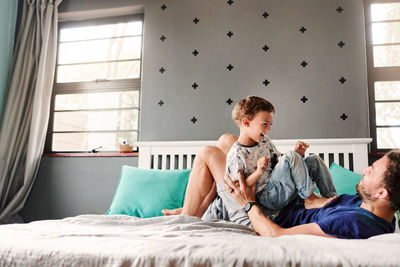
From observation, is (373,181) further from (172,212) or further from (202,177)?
(172,212)

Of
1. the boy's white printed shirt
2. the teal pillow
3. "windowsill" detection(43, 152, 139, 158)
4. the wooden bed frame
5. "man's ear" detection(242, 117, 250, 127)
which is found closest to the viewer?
the boy's white printed shirt

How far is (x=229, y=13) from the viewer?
2.75 meters

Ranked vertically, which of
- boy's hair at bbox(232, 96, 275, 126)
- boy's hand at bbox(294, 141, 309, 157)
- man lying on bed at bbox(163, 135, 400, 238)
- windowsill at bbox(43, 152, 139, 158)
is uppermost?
boy's hair at bbox(232, 96, 275, 126)

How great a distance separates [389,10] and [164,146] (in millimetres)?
2038

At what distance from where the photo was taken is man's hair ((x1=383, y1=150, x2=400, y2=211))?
104cm

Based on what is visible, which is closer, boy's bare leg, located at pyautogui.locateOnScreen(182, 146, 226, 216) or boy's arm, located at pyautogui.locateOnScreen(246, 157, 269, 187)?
boy's arm, located at pyautogui.locateOnScreen(246, 157, 269, 187)

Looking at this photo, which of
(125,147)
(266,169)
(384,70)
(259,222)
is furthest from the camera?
(125,147)

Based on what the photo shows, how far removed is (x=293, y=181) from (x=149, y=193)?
0.92m

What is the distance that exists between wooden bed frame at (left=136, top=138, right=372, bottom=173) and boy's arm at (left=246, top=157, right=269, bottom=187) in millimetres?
983

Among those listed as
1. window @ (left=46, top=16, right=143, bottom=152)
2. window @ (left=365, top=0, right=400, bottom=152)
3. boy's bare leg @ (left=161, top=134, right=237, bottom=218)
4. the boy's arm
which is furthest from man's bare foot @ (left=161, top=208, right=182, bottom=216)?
window @ (left=365, top=0, right=400, bottom=152)

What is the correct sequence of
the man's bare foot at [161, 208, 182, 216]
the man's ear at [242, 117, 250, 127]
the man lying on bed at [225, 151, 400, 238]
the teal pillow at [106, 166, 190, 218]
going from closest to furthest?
the man lying on bed at [225, 151, 400, 238] → the man's ear at [242, 117, 250, 127] → the man's bare foot at [161, 208, 182, 216] → the teal pillow at [106, 166, 190, 218]

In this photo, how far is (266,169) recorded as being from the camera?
1516 millimetres

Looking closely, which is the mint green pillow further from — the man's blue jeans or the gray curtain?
the gray curtain

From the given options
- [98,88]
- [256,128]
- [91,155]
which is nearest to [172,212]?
[256,128]
